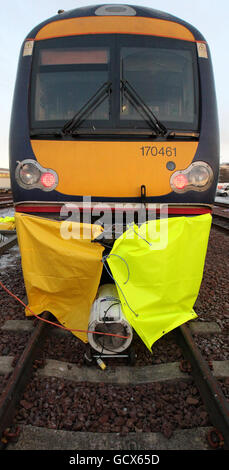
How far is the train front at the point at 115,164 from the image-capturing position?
2.08 metres

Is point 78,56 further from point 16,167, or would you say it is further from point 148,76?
point 16,167

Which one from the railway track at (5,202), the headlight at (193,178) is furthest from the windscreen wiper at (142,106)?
the railway track at (5,202)

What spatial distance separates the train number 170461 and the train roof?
1337mm

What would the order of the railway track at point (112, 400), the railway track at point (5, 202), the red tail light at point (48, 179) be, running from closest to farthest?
the railway track at point (112, 400)
the red tail light at point (48, 179)
the railway track at point (5, 202)

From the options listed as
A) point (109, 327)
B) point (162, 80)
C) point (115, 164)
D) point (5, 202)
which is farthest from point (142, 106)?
point (5, 202)

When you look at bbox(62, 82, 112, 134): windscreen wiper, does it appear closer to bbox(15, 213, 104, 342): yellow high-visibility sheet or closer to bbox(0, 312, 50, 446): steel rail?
bbox(15, 213, 104, 342): yellow high-visibility sheet

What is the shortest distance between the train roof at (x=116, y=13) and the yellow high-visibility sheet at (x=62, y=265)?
2.11 metres

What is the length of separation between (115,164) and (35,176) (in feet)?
2.48

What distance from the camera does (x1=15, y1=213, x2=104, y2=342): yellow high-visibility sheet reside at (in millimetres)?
2230

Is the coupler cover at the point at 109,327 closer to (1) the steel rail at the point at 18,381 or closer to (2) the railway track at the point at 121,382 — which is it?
(2) the railway track at the point at 121,382

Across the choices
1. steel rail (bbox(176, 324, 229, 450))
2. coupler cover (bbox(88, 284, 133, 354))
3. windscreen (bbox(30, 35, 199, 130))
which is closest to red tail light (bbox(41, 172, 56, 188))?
windscreen (bbox(30, 35, 199, 130))

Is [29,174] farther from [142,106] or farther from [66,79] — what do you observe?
[142,106]

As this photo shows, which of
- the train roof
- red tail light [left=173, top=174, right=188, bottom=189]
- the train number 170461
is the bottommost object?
red tail light [left=173, top=174, right=188, bottom=189]
